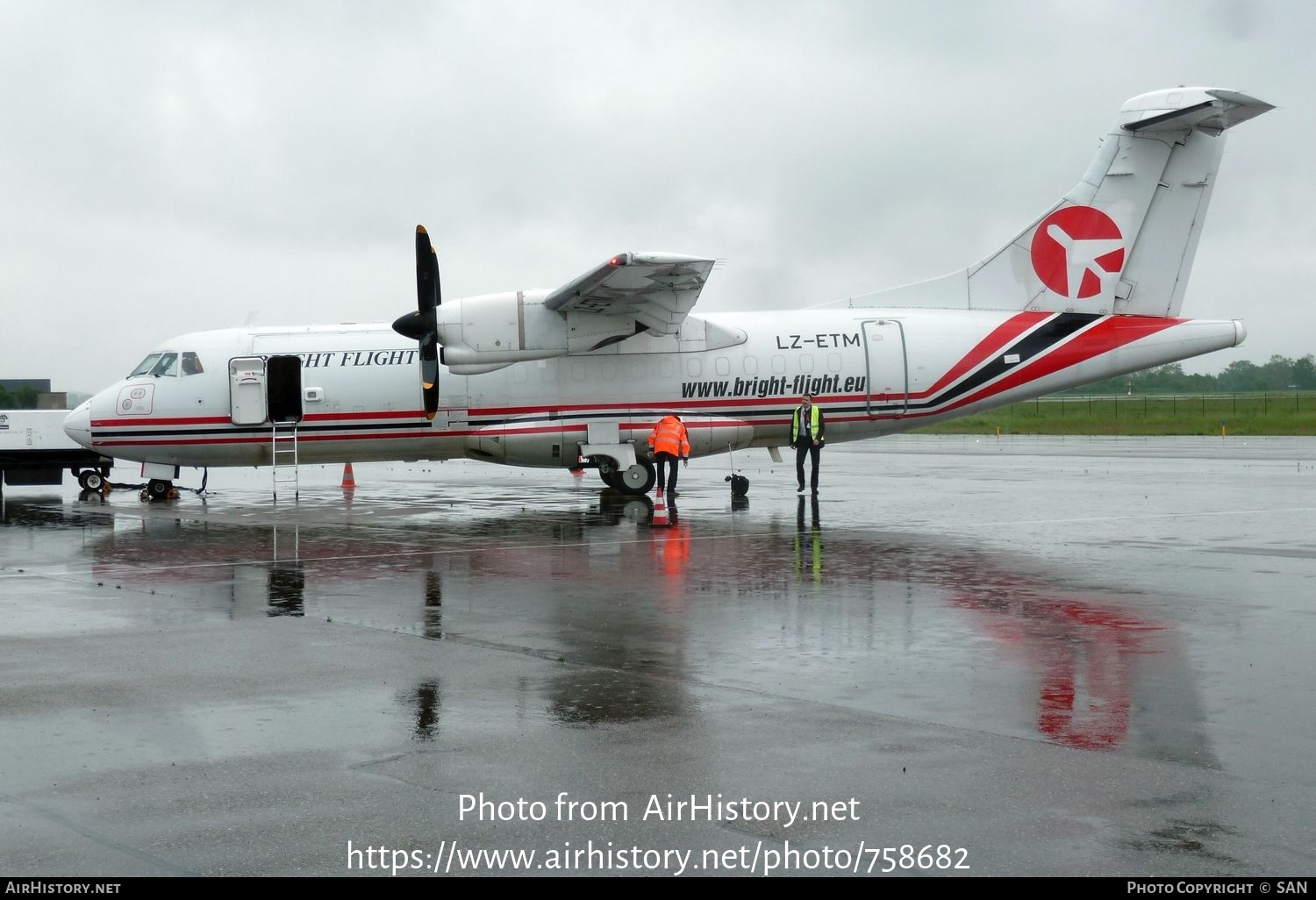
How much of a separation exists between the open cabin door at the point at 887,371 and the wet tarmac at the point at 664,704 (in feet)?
21.3

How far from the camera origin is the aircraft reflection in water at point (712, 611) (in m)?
7.44

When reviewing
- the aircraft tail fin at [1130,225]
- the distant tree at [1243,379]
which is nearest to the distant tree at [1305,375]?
the distant tree at [1243,379]

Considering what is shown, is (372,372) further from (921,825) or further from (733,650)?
(921,825)

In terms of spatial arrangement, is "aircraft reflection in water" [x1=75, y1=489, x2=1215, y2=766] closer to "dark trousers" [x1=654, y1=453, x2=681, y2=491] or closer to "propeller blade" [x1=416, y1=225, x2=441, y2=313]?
"dark trousers" [x1=654, y1=453, x2=681, y2=491]

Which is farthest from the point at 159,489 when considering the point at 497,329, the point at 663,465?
the point at 663,465

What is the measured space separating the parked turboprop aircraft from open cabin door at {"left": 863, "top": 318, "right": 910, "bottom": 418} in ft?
0.10

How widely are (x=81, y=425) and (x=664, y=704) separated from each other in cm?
1835

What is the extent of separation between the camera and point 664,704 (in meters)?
7.39

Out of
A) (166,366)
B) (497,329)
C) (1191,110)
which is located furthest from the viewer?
(166,366)

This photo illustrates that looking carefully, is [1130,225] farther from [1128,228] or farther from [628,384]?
[628,384]

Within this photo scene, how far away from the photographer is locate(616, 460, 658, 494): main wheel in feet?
74.3

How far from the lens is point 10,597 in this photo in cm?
1157

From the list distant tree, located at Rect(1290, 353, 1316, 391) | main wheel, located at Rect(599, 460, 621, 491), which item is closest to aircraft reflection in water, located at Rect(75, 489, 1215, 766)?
main wheel, located at Rect(599, 460, 621, 491)

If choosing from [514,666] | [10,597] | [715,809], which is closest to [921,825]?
[715,809]
